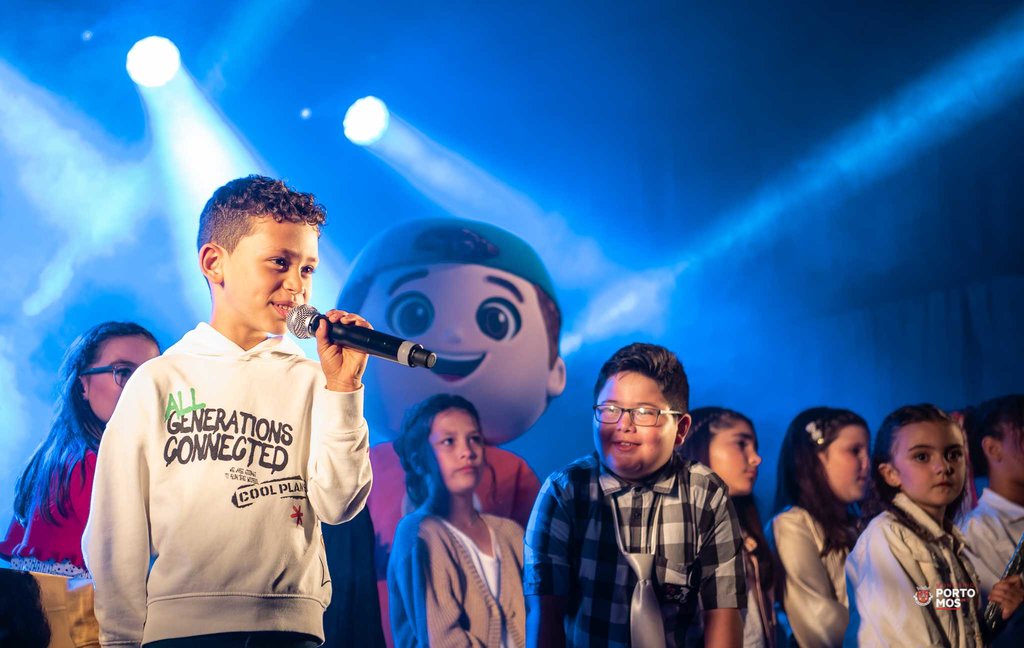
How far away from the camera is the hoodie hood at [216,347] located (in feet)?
6.98

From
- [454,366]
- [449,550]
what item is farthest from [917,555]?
[454,366]

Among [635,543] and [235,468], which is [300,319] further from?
[635,543]

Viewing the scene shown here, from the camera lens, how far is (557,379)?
360 cm

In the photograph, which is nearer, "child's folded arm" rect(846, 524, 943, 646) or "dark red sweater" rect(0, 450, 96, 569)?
"dark red sweater" rect(0, 450, 96, 569)

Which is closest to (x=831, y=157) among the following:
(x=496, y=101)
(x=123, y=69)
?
(x=496, y=101)

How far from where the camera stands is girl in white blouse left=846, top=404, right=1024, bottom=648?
293 centimetres

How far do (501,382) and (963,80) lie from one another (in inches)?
104

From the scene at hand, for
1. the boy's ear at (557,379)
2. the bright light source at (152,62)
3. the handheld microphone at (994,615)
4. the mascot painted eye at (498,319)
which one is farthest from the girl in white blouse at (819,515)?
the bright light source at (152,62)

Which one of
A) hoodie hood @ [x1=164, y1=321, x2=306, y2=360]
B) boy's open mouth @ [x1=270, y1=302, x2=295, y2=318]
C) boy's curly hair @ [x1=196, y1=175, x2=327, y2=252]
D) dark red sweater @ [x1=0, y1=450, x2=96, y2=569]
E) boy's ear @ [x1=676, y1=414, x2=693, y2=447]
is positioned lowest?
dark red sweater @ [x1=0, y1=450, x2=96, y2=569]

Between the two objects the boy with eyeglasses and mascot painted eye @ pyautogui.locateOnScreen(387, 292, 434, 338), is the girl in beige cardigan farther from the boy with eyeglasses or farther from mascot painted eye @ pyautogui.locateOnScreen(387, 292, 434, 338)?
the boy with eyeglasses

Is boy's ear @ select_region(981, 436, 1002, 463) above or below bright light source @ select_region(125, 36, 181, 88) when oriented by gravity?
below

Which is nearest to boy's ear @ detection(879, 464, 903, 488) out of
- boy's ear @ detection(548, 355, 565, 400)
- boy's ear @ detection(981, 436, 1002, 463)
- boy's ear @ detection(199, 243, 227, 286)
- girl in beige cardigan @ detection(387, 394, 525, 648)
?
boy's ear @ detection(981, 436, 1002, 463)

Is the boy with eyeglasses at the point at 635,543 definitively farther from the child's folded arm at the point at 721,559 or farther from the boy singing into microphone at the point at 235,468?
the boy singing into microphone at the point at 235,468

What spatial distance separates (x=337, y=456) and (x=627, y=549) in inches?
29.2
